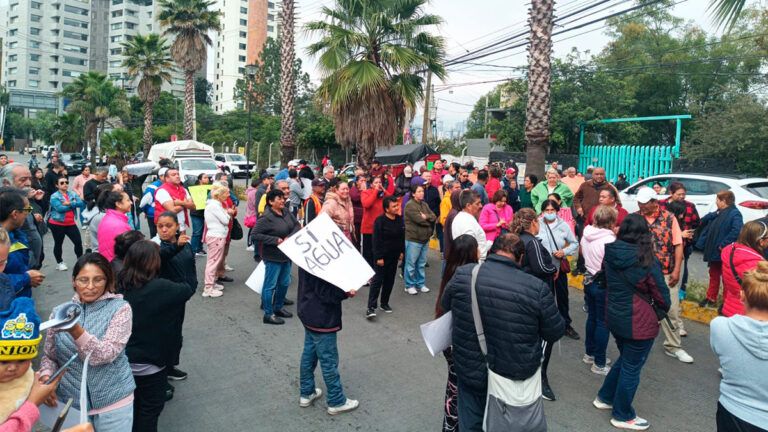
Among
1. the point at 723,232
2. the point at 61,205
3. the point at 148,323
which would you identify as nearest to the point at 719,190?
the point at 723,232

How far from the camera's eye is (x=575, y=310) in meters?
7.68

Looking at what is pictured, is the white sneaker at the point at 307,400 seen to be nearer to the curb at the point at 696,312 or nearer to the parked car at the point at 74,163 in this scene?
the curb at the point at 696,312

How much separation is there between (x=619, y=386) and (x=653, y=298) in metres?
0.75

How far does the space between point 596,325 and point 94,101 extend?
45.4 metres

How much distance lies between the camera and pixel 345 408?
4645 millimetres

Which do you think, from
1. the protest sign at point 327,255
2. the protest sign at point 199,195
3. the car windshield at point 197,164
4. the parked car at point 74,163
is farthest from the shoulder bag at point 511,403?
the parked car at point 74,163

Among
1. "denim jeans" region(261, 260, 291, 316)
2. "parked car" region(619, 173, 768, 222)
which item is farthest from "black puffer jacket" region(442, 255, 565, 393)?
"parked car" region(619, 173, 768, 222)

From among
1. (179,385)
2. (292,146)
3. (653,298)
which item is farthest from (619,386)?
(292,146)

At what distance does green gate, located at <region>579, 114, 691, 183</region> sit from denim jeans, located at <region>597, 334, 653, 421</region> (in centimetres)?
1677

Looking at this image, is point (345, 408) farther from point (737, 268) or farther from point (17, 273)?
point (737, 268)

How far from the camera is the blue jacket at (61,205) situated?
8805 millimetres

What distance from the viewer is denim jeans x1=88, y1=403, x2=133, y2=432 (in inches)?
122

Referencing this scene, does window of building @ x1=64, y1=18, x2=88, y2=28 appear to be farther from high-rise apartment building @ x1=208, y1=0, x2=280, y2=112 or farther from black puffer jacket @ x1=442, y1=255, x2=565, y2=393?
black puffer jacket @ x1=442, y1=255, x2=565, y2=393

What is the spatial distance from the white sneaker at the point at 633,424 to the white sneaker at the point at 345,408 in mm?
2130
